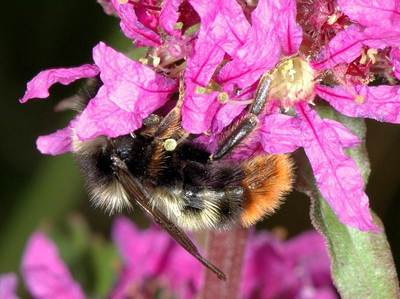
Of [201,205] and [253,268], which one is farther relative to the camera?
[253,268]

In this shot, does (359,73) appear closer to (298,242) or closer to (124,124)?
(124,124)

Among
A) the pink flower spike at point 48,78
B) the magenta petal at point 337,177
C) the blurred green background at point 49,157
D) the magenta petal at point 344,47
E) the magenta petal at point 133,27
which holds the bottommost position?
the blurred green background at point 49,157

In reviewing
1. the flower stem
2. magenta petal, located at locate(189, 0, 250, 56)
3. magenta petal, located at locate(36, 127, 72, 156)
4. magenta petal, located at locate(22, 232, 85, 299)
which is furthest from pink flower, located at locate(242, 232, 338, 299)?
magenta petal, located at locate(189, 0, 250, 56)

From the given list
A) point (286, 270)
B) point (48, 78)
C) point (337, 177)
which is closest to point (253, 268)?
point (286, 270)

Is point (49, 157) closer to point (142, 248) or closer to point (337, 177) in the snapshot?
point (142, 248)

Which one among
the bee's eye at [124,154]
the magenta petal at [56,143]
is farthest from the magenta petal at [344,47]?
the magenta petal at [56,143]

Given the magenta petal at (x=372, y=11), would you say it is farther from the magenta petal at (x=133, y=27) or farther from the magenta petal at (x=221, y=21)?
the magenta petal at (x=133, y=27)
